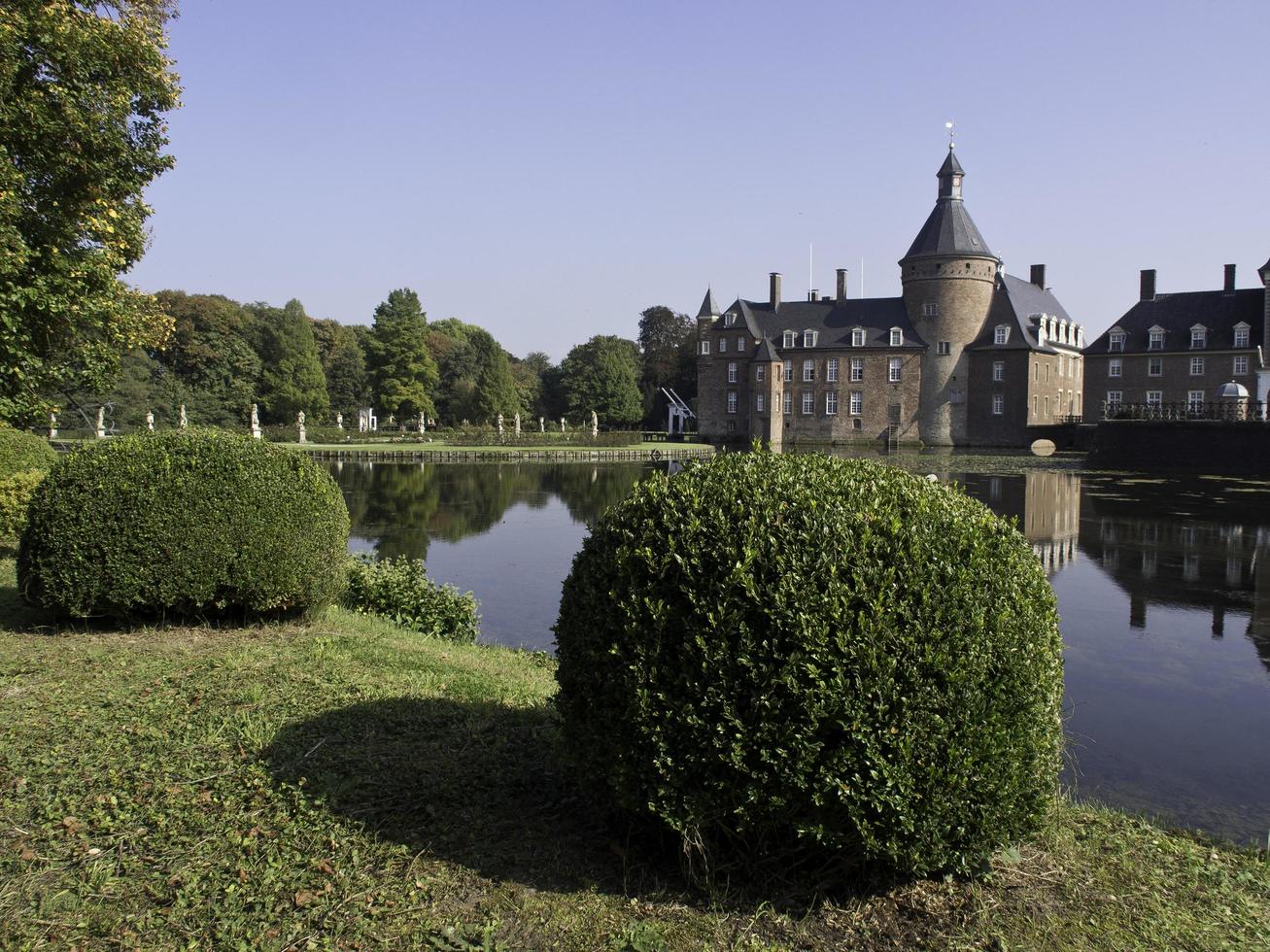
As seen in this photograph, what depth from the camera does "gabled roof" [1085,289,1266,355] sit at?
179ft

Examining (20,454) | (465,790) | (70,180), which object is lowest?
(465,790)

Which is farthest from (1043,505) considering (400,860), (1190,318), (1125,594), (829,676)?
(1190,318)

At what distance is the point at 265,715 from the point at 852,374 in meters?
66.3

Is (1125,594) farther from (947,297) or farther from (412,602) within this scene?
A: (947,297)

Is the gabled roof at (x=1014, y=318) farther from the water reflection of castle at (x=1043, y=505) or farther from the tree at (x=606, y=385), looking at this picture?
the tree at (x=606, y=385)

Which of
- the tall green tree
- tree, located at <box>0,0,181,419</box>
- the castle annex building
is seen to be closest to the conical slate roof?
the castle annex building

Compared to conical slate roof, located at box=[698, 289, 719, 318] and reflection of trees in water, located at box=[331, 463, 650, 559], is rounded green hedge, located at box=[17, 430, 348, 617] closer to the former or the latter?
reflection of trees in water, located at box=[331, 463, 650, 559]

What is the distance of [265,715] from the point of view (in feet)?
16.5

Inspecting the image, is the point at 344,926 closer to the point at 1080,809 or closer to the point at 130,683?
the point at 130,683

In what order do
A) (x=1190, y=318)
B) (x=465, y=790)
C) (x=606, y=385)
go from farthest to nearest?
1. (x=606, y=385)
2. (x=1190, y=318)
3. (x=465, y=790)

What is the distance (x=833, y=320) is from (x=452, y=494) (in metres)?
47.2

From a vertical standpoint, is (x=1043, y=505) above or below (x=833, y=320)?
below

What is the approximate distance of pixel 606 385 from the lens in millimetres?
78938

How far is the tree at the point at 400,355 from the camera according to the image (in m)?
68.9
